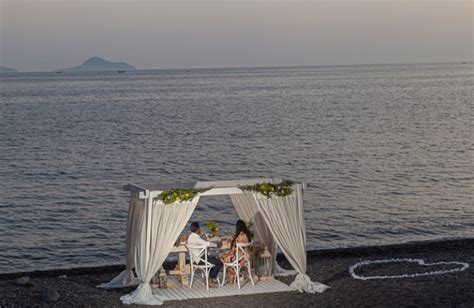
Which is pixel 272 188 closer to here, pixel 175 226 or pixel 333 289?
pixel 175 226

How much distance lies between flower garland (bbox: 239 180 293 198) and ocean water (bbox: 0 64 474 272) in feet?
30.1

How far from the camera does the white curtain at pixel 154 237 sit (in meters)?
15.7

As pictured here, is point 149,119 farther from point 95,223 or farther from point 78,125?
point 95,223

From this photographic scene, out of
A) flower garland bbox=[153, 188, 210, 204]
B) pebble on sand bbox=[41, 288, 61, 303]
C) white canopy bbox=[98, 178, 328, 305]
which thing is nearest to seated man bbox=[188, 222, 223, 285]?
white canopy bbox=[98, 178, 328, 305]

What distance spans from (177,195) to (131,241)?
1.58 metres

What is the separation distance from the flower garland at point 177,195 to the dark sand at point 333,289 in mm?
1797

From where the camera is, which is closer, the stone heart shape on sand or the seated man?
the seated man

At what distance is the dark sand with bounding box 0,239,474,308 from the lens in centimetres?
1544

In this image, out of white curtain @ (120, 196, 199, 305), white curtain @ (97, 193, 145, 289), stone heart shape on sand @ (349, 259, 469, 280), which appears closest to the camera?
white curtain @ (120, 196, 199, 305)

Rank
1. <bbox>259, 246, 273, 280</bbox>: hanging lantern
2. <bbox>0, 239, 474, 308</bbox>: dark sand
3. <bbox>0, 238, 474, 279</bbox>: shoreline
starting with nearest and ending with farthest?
<bbox>0, 239, 474, 308</bbox>: dark sand
<bbox>259, 246, 273, 280</bbox>: hanging lantern
<bbox>0, 238, 474, 279</bbox>: shoreline

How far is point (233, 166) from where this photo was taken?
46219 millimetres

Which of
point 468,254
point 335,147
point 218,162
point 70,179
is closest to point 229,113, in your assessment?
point 335,147

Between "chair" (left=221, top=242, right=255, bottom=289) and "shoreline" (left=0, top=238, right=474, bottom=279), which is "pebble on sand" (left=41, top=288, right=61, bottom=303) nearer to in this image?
"shoreline" (left=0, top=238, right=474, bottom=279)

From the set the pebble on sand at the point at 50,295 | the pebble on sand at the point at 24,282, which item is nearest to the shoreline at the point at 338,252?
the pebble on sand at the point at 24,282
